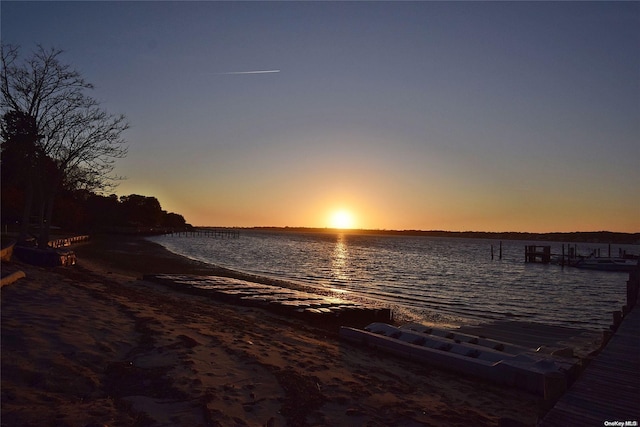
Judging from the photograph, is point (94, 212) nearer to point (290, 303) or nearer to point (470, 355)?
point (290, 303)

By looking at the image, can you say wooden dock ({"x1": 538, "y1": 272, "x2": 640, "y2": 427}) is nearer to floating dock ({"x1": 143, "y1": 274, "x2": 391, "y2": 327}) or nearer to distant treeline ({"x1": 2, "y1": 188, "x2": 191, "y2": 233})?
floating dock ({"x1": 143, "y1": 274, "x2": 391, "y2": 327})

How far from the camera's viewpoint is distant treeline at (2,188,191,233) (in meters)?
46.5

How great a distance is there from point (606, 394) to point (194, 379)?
6357 mm

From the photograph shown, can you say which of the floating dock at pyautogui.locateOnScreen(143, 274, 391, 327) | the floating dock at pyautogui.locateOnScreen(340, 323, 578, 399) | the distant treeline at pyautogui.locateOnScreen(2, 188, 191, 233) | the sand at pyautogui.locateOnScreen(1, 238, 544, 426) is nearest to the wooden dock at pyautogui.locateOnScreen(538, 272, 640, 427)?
the floating dock at pyautogui.locateOnScreen(340, 323, 578, 399)

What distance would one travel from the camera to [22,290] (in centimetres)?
1082

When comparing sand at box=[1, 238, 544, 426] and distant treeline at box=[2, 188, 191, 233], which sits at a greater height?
distant treeline at box=[2, 188, 191, 233]

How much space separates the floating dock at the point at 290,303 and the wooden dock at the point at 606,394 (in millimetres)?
8315

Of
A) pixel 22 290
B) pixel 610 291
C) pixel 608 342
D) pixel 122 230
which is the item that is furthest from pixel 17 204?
pixel 122 230

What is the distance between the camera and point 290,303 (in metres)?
17.4

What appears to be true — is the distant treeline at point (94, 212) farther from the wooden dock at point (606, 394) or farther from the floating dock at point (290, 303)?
the wooden dock at point (606, 394)

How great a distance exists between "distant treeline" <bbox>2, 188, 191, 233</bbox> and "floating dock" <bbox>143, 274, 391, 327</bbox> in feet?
36.3

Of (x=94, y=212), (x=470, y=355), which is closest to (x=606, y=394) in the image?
(x=470, y=355)

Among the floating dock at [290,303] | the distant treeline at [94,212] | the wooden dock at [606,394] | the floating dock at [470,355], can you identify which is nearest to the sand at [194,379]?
the floating dock at [470,355]

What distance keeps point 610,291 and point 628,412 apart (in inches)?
1424
